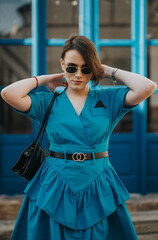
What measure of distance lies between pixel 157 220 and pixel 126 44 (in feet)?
6.93

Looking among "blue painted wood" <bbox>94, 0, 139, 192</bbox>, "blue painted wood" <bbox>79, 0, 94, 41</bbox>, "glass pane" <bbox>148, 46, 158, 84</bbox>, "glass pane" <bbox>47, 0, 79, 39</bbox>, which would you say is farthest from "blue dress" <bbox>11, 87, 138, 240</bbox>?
"glass pane" <bbox>148, 46, 158, 84</bbox>

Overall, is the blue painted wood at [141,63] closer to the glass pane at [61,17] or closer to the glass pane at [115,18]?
the glass pane at [115,18]

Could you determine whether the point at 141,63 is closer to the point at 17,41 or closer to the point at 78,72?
the point at 17,41

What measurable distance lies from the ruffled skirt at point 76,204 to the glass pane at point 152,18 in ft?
9.51

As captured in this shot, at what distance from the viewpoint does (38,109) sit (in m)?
1.79

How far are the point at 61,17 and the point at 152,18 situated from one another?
126 cm

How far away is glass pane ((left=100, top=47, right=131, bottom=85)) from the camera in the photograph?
3.96 metres

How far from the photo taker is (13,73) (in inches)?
172

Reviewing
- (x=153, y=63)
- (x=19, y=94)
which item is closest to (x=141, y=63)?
(x=153, y=63)

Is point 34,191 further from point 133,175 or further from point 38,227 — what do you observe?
point 133,175

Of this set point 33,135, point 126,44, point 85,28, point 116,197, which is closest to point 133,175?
point 33,135

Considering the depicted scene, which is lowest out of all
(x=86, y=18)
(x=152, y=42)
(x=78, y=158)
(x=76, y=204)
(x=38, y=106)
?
(x=76, y=204)

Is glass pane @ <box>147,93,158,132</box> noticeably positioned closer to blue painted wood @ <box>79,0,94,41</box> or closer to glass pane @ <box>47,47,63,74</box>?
blue painted wood @ <box>79,0,94,41</box>

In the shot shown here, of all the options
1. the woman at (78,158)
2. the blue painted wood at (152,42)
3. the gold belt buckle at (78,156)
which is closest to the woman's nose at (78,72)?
the woman at (78,158)
